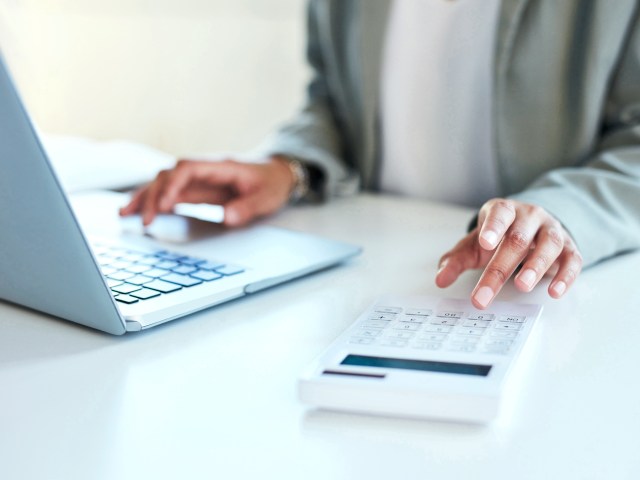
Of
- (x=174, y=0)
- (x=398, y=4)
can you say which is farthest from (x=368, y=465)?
(x=174, y=0)

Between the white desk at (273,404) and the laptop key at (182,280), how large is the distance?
32 millimetres

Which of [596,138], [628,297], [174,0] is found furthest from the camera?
[174,0]

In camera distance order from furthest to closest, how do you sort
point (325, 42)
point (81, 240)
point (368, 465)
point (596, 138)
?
point (325, 42) → point (596, 138) → point (81, 240) → point (368, 465)

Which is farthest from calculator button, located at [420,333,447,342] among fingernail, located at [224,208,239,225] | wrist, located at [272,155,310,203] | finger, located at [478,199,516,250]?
wrist, located at [272,155,310,203]

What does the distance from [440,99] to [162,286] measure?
0.55 m

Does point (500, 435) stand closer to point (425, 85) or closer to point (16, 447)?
point (16, 447)

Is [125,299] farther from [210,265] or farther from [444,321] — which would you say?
[444,321]

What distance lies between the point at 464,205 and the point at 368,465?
0.72m

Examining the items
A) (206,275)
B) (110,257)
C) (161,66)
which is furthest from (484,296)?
(161,66)

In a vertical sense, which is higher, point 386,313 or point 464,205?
point 386,313

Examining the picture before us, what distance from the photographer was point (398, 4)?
1.06 metres

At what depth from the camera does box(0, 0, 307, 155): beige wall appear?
2.20 m

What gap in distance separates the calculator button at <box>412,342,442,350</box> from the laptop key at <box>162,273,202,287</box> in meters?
0.21

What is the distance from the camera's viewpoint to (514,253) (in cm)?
63
